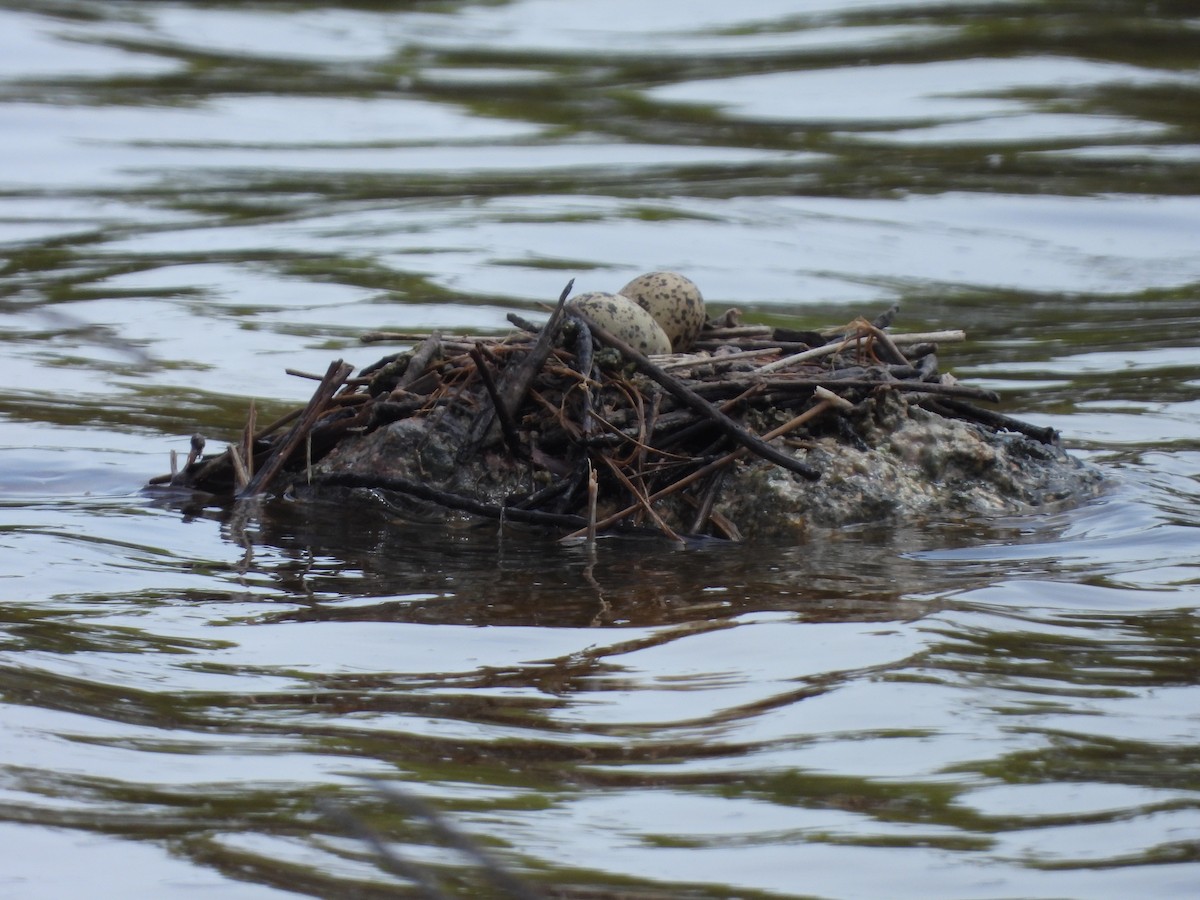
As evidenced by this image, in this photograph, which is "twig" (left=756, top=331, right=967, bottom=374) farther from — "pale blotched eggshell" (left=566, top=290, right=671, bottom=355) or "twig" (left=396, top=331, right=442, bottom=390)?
"twig" (left=396, top=331, right=442, bottom=390)

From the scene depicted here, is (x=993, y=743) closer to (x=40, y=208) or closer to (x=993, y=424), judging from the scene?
(x=993, y=424)

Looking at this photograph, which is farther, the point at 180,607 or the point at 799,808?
the point at 180,607

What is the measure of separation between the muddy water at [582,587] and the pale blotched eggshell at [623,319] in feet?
2.23

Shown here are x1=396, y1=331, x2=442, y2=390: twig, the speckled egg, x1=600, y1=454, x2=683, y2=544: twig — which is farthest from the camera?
the speckled egg

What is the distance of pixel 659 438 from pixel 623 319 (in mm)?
432

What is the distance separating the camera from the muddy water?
3137 mm

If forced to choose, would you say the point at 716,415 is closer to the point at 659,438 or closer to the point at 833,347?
the point at 659,438

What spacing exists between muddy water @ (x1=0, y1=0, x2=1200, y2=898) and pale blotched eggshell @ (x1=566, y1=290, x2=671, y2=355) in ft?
2.23

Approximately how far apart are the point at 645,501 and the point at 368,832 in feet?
12.0

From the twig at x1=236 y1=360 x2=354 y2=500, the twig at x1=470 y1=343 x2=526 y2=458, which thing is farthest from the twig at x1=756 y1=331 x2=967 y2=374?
the twig at x1=236 y1=360 x2=354 y2=500

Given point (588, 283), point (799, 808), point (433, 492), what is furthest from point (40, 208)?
point (799, 808)

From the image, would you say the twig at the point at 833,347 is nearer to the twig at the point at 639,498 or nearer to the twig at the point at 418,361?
the twig at the point at 639,498

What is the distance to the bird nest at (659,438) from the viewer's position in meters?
5.34

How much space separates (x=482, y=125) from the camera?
16.0 m
